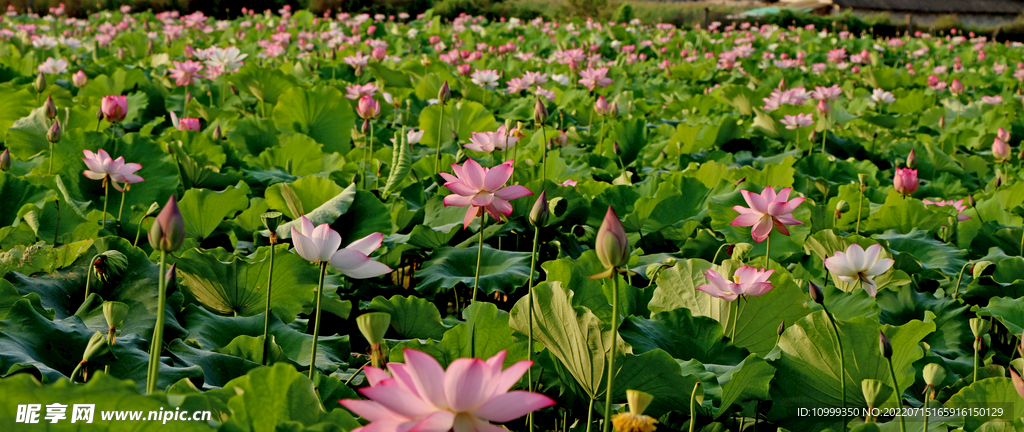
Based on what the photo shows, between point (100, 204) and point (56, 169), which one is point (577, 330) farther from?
point (56, 169)

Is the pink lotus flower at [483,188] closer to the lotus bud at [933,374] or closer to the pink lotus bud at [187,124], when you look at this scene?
the lotus bud at [933,374]

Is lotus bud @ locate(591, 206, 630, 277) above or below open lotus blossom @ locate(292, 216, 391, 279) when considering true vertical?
above

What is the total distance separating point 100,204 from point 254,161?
0.52 meters

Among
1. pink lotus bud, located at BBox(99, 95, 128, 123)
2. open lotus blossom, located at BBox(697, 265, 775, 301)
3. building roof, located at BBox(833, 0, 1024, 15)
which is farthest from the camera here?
building roof, located at BBox(833, 0, 1024, 15)

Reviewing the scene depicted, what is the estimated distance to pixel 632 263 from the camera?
1653mm

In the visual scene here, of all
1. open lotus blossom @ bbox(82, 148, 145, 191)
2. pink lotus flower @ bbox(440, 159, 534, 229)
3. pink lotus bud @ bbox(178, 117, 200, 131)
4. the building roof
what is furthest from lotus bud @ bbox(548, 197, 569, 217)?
the building roof

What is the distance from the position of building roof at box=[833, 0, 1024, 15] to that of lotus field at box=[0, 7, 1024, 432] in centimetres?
2454

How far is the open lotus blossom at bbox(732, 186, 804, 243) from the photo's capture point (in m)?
1.30

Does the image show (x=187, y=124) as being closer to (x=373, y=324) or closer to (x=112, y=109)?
(x=112, y=109)

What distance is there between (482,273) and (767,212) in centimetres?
62

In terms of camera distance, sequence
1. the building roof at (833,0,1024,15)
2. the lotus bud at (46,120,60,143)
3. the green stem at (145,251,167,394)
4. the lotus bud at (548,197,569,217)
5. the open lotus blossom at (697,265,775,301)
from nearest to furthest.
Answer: the green stem at (145,251,167,394)
the open lotus blossom at (697,265,775,301)
the lotus bud at (548,197,569,217)
the lotus bud at (46,120,60,143)
the building roof at (833,0,1024,15)

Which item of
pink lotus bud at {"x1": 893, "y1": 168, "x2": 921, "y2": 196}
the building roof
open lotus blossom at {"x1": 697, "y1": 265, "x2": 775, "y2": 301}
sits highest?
open lotus blossom at {"x1": 697, "y1": 265, "x2": 775, "y2": 301}

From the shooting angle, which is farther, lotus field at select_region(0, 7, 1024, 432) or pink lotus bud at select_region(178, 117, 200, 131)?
pink lotus bud at select_region(178, 117, 200, 131)

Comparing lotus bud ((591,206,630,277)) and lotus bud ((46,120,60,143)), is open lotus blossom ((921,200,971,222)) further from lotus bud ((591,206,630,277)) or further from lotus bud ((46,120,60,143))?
lotus bud ((46,120,60,143))
